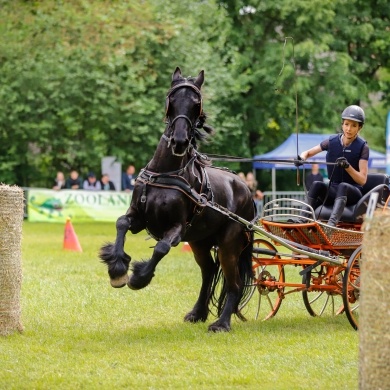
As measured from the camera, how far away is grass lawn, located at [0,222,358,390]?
23.7ft

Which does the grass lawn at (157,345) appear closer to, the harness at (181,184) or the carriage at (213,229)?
the carriage at (213,229)

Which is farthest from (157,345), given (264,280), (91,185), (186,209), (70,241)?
(91,185)

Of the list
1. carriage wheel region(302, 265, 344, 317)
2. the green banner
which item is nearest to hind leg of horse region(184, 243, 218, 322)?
carriage wheel region(302, 265, 344, 317)

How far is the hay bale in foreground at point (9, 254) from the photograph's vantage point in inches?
349

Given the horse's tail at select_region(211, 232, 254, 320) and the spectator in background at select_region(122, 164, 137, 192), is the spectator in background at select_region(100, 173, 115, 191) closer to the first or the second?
the spectator in background at select_region(122, 164, 137, 192)

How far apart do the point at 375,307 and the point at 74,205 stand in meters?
22.3

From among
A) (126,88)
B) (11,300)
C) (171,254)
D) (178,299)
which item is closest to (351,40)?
(126,88)

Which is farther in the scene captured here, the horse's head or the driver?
the driver

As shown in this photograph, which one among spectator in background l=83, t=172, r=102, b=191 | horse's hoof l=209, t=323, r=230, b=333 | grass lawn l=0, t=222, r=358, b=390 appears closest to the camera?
grass lawn l=0, t=222, r=358, b=390

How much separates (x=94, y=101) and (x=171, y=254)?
11529 mm

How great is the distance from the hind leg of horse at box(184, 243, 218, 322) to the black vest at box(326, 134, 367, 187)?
5.14 ft

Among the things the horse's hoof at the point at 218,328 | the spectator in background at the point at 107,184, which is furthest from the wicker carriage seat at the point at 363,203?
the spectator in background at the point at 107,184

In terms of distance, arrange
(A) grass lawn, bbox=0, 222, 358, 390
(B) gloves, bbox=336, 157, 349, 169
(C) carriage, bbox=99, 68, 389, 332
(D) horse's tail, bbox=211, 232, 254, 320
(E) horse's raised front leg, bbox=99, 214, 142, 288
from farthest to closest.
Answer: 1. (D) horse's tail, bbox=211, 232, 254, 320
2. (B) gloves, bbox=336, 157, 349, 169
3. (C) carriage, bbox=99, 68, 389, 332
4. (E) horse's raised front leg, bbox=99, 214, 142, 288
5. (A) grass lawn, bbox=0, 222, 358, 390

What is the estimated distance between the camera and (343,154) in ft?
34.2
